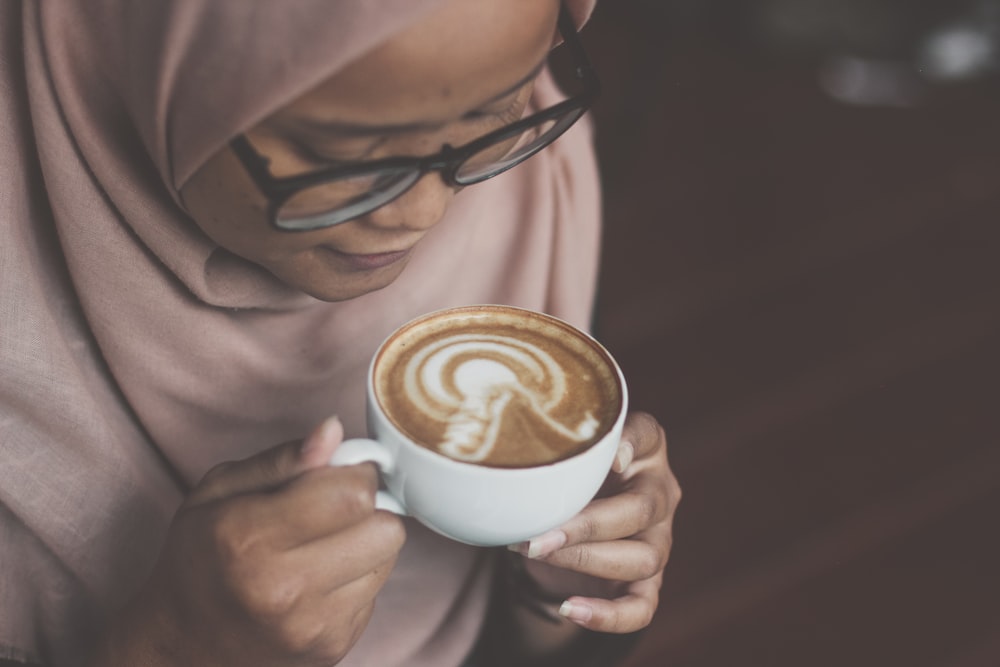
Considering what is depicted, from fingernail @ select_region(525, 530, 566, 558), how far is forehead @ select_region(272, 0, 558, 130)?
317 mm

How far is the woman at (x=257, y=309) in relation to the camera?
2.08 feet

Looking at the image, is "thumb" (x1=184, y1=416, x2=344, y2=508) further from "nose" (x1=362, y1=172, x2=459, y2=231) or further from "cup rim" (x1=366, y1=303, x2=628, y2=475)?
"nose" (x1=362, y1=172, x2=459, y2=231)

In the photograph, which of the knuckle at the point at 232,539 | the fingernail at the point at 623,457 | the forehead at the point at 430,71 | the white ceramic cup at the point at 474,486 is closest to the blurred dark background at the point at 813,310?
the fingernail at the point at 623,457

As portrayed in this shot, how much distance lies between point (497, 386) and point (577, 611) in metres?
0.21

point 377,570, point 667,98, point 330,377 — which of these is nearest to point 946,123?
point 667,98

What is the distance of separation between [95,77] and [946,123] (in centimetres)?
268

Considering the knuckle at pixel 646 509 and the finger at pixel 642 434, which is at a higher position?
the finger at pixel 642 434

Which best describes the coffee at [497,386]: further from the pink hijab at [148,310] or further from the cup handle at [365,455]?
the pink hijab at [148,310]

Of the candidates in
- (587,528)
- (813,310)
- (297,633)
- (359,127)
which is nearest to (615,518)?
(587,528)

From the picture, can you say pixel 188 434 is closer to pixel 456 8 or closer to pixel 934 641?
pixel 456 8

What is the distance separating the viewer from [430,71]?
0.62 meters

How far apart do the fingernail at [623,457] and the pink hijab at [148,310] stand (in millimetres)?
263

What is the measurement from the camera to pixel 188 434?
0.92 metres

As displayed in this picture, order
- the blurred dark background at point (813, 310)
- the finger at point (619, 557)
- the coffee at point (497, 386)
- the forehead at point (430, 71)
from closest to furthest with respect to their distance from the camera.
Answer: the forehead at point (430, 71)
the coffee at point (497, 386)
the finger at point (619, 557)
the blurred dark background at point (813, 310)
